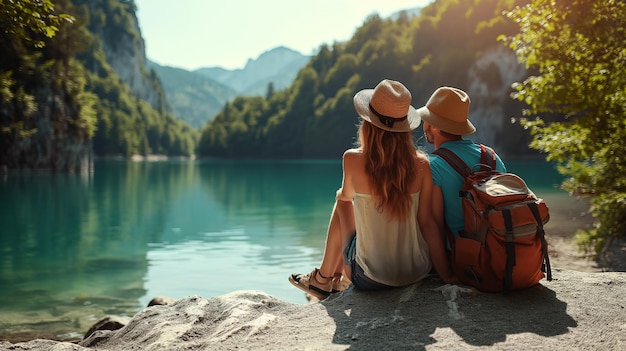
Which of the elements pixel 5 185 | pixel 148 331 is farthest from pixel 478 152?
pixel 5 185

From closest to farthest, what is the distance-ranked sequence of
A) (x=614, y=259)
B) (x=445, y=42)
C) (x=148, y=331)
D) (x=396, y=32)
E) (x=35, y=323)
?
(x=148, y=331) < (x=35, y=323) < (x=614, y=259) < (x=445, y=42) < (x=396, y=32)

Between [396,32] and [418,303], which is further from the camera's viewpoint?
[396,32]

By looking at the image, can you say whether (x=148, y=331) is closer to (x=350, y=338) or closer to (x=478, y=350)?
(x=350, y=338)

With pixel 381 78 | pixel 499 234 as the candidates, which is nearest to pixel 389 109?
pixel 499 234

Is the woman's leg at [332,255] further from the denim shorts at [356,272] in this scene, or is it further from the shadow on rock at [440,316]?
the shadow on rock at [440,316]

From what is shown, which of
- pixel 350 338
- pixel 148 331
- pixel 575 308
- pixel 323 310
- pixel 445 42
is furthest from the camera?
pixel 445 42

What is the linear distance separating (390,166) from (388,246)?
59 cm

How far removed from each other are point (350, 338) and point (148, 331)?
5.75 feet

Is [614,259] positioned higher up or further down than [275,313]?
further down

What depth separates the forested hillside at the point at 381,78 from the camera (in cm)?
8000

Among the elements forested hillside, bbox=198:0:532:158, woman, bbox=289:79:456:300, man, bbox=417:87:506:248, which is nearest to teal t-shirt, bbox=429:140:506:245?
man, bbox=417:87:506:248

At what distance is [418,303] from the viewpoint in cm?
384

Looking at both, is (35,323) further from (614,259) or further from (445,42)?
(445,42)

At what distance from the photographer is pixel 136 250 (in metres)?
14.8
